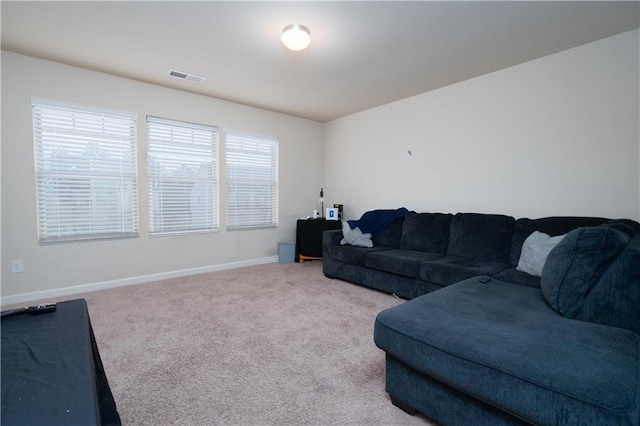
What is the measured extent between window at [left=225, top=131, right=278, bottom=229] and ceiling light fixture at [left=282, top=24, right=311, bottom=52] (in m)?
2.26

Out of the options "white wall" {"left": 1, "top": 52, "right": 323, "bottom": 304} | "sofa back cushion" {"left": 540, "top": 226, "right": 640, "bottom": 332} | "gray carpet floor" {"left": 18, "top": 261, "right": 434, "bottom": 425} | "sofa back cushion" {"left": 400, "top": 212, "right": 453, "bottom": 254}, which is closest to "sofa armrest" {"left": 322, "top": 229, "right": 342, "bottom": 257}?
"gray carpet floor" {"left": 18, "top": 261, "right": 434, "bottom": 425}

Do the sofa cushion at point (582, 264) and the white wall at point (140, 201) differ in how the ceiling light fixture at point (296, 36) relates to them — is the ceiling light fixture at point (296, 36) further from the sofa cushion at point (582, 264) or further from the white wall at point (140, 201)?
the sofa cushion at point (582, 264)

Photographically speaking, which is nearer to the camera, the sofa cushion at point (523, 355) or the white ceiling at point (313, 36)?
the sofa cushion at point (523, 355)

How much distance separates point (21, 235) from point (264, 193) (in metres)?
2.89

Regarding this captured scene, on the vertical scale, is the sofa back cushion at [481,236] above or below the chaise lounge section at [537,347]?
above

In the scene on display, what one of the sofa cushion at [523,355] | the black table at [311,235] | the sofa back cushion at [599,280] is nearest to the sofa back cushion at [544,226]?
the sofa back cushion at [599,280]

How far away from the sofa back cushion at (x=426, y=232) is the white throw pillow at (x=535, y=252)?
910mm

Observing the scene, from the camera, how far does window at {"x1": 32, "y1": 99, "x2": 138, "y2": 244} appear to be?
314 cm

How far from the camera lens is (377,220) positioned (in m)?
4.09

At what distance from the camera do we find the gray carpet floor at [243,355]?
1528 mm

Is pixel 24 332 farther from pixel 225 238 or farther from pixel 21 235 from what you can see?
pixel 225 238

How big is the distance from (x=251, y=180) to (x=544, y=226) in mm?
3784

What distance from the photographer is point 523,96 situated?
3.08 metres

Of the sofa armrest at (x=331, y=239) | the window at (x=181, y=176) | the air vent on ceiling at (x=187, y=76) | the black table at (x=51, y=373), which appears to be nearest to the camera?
the black table at (x=51, y=373)
